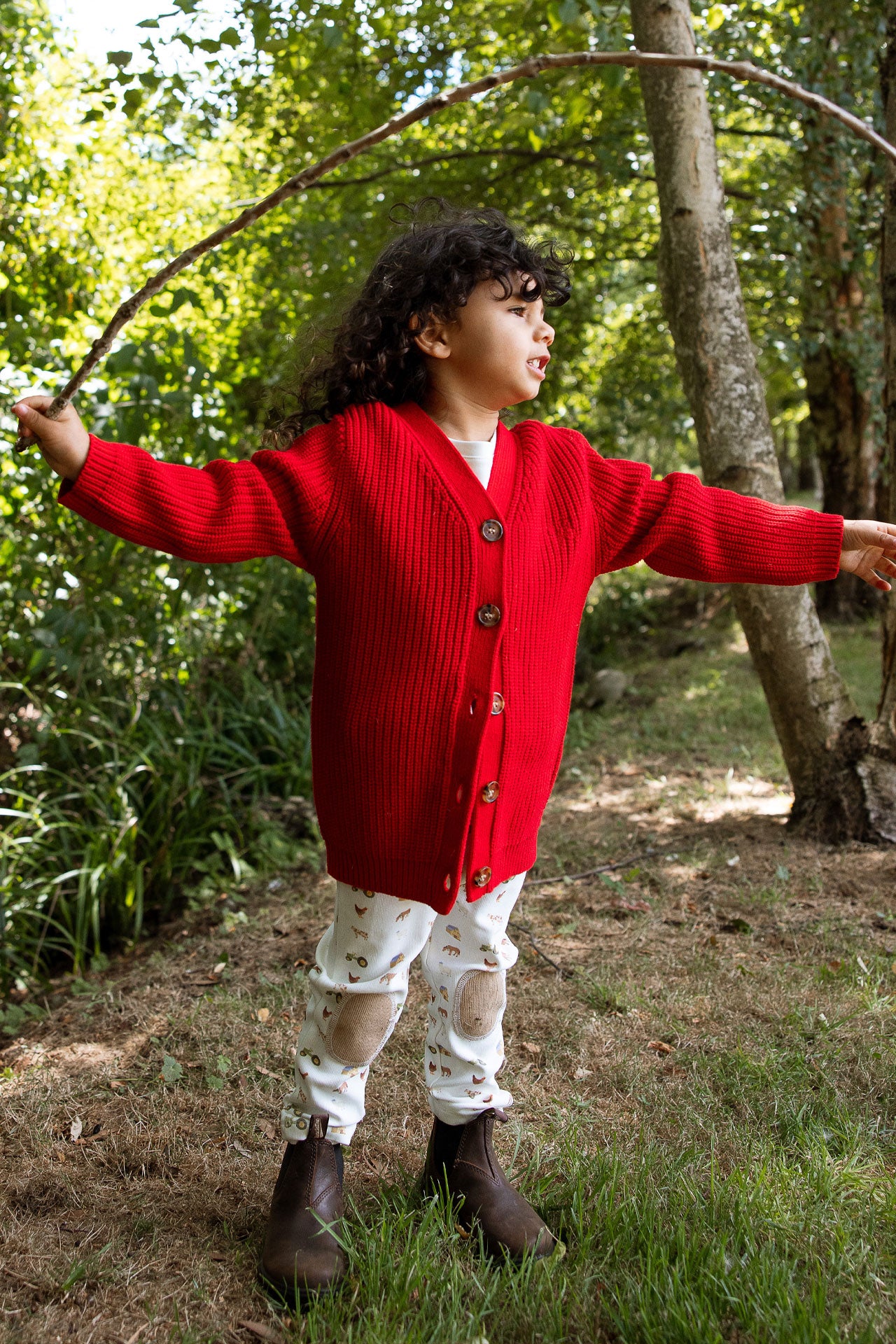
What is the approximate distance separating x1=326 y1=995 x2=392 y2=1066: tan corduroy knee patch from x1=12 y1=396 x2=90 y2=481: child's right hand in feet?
3.26

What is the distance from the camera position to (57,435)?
149 centimetres

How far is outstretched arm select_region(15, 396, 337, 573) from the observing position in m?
1.52

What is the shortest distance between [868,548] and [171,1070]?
2000 mm

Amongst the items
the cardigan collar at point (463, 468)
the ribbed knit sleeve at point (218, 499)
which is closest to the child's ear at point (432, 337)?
the cardigan collar at point (463, 468)

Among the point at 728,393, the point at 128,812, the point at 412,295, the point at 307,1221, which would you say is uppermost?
the point at 728,393

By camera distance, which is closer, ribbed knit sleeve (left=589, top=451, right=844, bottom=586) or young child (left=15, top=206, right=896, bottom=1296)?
young child (left=15, top=206, right=896, bottom=1296)

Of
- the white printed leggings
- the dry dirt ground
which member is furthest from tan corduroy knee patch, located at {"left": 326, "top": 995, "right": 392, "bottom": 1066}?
the dry dirt ground

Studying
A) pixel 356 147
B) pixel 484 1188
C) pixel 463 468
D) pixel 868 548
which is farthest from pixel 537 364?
pixel 484 1188

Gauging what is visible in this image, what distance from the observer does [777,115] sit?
5.24 m

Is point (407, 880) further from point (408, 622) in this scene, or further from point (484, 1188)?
point (484, 1188)

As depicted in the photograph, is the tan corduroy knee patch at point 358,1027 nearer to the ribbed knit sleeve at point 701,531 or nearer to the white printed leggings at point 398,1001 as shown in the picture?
the white printed leggings at point 398,1001

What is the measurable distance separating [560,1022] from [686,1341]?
1142 millimetres

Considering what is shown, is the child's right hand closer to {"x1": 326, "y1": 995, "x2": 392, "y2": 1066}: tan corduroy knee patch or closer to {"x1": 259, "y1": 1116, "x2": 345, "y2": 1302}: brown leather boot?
{"x1": 326, "y1": 995, "x2": 392, "y2": 1066}: tan corduroy knee patch

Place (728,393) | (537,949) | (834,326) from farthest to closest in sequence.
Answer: (834,326), (728,393), (537,949)
